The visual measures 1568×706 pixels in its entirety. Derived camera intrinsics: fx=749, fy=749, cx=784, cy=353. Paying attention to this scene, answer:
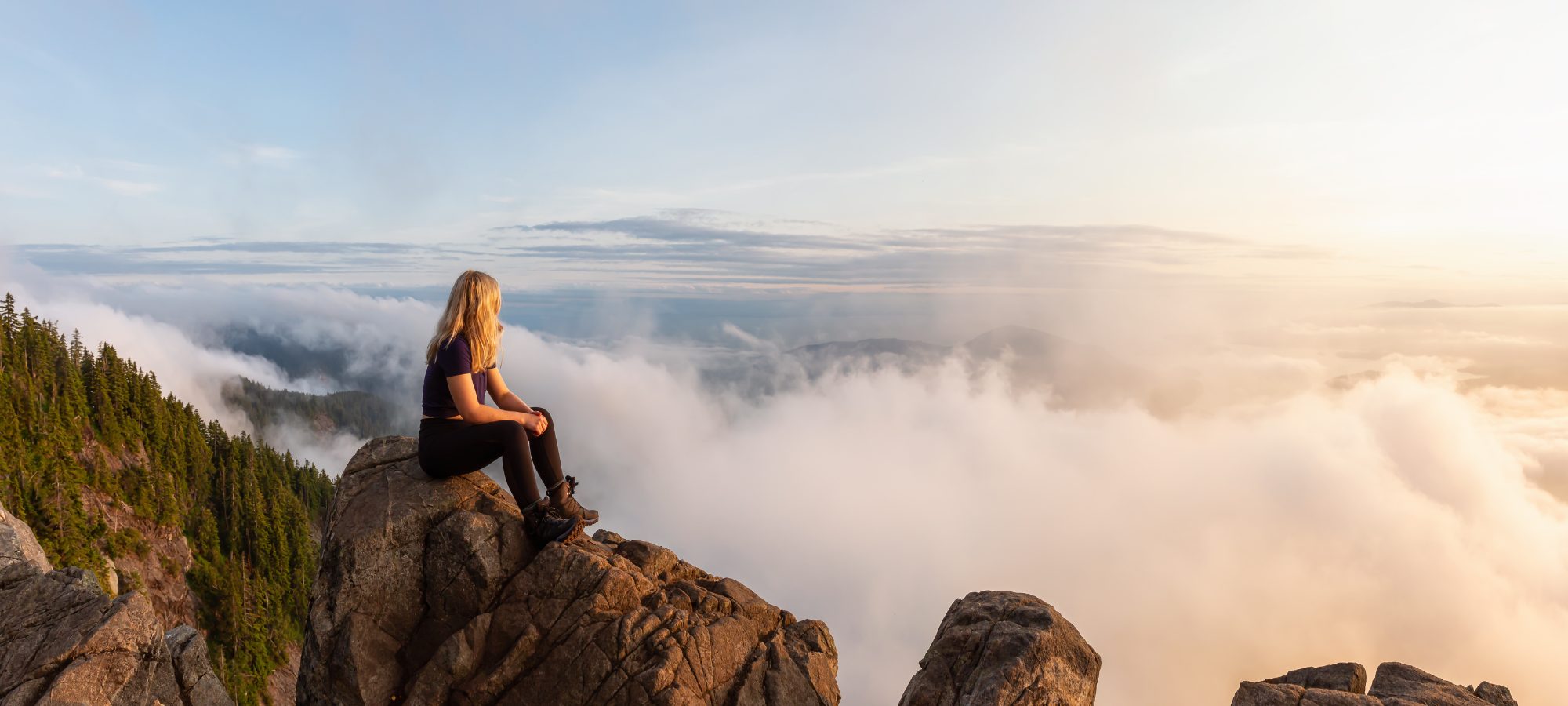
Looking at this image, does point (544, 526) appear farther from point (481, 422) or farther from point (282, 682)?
point (282, 682)

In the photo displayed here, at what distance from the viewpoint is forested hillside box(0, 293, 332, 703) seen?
316 feet

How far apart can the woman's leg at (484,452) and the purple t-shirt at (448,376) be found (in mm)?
427

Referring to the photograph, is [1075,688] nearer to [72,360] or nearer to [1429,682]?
[1429,682]

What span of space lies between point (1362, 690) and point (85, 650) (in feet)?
71.3

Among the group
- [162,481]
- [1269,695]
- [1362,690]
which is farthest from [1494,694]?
[162,481]

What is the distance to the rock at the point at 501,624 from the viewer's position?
1248cm

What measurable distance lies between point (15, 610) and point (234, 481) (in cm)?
14339

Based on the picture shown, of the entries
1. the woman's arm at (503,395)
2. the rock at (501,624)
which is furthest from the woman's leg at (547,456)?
the rock at (501,624)

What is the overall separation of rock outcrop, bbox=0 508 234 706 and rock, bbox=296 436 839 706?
2.32 m

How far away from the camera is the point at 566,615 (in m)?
13.0

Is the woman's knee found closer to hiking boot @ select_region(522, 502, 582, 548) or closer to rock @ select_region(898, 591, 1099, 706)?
hiking boot @ select_region(522, 502, 582, 548)

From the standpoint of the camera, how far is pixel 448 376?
1285cm

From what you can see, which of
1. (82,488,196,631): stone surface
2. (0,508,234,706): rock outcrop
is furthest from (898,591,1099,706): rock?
(82,488,196,631): stone surface

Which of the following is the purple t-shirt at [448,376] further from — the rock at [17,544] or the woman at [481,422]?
the rock at [17,544]
